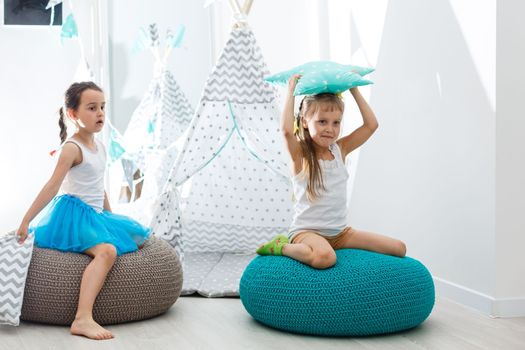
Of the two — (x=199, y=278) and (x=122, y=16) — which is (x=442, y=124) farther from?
(x=122, y=16)

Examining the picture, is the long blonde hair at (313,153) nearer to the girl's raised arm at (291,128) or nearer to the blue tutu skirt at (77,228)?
the girl's raised arm at (291,128)

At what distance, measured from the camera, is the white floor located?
88.7 inches

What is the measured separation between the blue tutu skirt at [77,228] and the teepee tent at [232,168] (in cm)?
49

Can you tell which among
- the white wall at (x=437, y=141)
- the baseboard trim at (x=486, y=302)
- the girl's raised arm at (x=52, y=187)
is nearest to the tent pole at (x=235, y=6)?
the white wall at (x=437, y=141)

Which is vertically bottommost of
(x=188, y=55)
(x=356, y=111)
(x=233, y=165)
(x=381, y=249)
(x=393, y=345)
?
(x=393, y=345)

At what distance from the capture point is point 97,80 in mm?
4836

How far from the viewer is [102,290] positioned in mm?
2533

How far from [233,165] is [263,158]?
499mm

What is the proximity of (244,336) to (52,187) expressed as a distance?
88cm

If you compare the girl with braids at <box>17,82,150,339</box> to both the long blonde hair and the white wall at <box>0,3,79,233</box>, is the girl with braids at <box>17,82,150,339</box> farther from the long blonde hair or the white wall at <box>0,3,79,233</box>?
the white wall at <box>0,3,79,233</box>

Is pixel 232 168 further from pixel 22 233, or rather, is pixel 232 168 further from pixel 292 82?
pixel 22 233

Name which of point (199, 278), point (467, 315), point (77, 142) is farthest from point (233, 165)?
point (467, 315)

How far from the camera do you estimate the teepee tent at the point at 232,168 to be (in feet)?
11.0

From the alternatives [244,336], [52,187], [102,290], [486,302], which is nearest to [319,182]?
[244,336]
